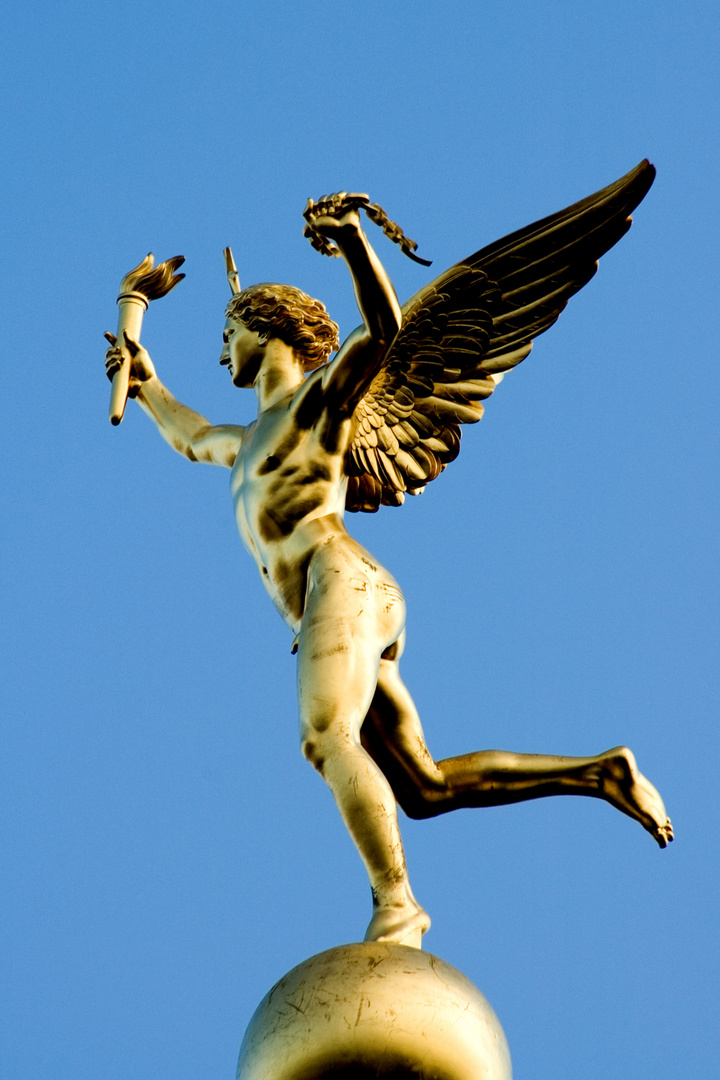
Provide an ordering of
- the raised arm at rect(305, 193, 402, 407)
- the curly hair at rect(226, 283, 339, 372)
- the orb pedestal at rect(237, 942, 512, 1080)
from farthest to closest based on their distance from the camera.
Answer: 1. the curly hair at rect(226, 283, 339, 372)
2. the raised arm at rect(305, 193, 402, 407)
3. the orb pedestal at rect(237, 942, 512, 1080)

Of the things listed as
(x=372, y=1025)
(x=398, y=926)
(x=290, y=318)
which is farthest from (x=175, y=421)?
(x=372, y=1025)

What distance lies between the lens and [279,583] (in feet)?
26.7

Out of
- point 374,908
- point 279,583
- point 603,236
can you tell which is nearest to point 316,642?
point 279,583

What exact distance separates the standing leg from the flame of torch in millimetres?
2141

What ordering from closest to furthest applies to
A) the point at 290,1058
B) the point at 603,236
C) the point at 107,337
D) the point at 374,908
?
the point at 290,1058
the point at 374,908
the point at 603,236
the point at 107,337

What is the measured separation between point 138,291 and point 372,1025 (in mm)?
4487

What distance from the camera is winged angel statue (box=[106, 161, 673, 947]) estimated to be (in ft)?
24.6

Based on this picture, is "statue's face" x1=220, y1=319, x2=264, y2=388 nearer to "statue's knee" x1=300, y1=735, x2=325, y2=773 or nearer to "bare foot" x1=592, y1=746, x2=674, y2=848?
"statue's knee" x1=300, y1=735, x2=325, y2=773

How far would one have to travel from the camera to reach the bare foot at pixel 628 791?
313 inches

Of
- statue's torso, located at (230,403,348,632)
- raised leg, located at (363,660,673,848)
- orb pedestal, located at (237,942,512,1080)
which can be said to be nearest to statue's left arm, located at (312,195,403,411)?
statue's torso, located at (230,403,348,632)

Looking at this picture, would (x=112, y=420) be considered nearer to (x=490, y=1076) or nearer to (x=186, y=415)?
(x=186, y=415)

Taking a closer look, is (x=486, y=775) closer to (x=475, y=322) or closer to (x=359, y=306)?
(x=359, y=306)

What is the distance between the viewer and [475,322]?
8.85 metres

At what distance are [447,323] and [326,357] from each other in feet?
2.01
